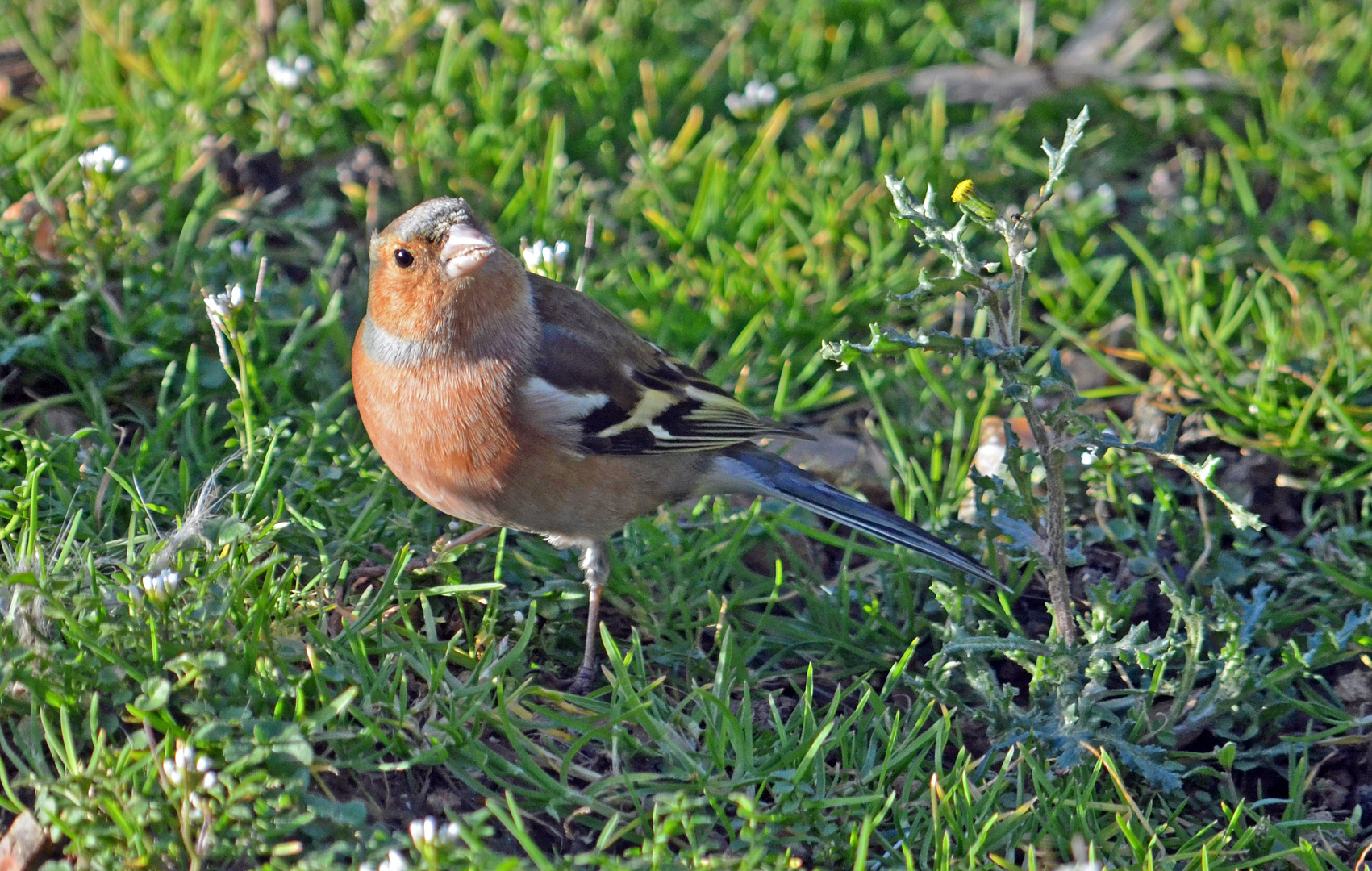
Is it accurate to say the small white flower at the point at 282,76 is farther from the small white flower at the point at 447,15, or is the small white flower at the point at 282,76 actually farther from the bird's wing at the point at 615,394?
the bird's wing at the point at 615,394

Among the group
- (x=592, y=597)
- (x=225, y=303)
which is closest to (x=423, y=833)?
(x=592, y=597)

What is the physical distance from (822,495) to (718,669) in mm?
701

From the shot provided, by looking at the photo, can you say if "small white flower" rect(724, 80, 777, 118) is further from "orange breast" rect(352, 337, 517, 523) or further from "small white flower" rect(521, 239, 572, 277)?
"orange breast" rect(352, 337, 517, 523)

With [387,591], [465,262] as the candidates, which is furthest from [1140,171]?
[387,591]

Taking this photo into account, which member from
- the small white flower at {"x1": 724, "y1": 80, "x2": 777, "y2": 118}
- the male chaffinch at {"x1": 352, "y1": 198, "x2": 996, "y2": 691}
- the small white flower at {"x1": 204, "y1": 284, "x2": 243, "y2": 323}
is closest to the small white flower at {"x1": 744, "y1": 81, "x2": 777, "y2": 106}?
the small white flower at {"x1": 724, "y1": 80, "x2": 777, "y2": 118}

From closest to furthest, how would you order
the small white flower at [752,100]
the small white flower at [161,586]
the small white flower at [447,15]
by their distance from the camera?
the small white flower at [161,586], the small white flower at [752,100], the small white flower at [447,15]

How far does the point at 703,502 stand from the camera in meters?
4.11

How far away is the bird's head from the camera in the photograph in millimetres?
3492

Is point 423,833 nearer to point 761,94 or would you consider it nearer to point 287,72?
point 287,72

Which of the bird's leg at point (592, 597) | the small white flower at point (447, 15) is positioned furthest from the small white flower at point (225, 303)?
the small white flower at point (447, 15)

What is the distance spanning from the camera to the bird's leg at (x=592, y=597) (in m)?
3.46

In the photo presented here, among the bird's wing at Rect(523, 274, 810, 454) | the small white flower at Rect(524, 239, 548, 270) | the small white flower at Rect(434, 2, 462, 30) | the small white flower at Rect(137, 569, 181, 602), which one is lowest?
the bird's wing at Rect(523, 274, 810, 454)

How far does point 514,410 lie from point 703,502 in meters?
0.84

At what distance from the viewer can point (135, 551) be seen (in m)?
3.29
